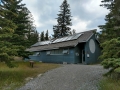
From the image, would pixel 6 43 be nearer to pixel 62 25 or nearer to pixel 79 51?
pixel 79 51

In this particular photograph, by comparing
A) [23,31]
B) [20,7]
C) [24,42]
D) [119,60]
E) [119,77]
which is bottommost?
[119,77]

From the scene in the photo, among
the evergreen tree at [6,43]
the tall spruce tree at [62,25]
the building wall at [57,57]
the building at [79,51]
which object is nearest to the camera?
the evergreen tree at [6,43]

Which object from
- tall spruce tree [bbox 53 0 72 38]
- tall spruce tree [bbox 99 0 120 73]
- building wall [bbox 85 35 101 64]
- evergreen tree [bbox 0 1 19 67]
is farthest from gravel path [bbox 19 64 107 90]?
tall spruce tree [bbox 53 0 72 38]

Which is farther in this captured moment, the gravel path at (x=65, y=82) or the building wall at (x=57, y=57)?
the building wall at (x=57, y=57)

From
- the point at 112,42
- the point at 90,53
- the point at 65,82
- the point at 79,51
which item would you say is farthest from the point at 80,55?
the point at 112,42

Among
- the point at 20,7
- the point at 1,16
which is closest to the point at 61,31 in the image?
the point at 20,7

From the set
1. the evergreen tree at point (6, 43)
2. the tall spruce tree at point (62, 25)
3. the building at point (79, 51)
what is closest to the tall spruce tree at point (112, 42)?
the evergreen tree at point (6, 43)

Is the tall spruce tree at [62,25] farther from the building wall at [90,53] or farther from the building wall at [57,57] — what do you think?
the building wall at [90,53]

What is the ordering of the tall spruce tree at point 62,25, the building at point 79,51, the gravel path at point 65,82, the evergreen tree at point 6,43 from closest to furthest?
1. the gravel path at point 65,82
2. the evergreen tree at point 6,43
3. the building at point 79,51
4. the tall spruce tree at point 62,25

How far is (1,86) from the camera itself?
8.18 meters

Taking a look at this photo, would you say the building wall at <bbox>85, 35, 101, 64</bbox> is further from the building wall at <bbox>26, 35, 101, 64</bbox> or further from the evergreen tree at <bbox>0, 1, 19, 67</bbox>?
the evergreen tree at <bbox>0, 1, 19, 67</bbox>

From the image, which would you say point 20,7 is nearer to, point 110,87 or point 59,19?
point 110,87

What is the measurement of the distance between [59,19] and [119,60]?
38871mm

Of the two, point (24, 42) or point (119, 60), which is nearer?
point (119, 60)
